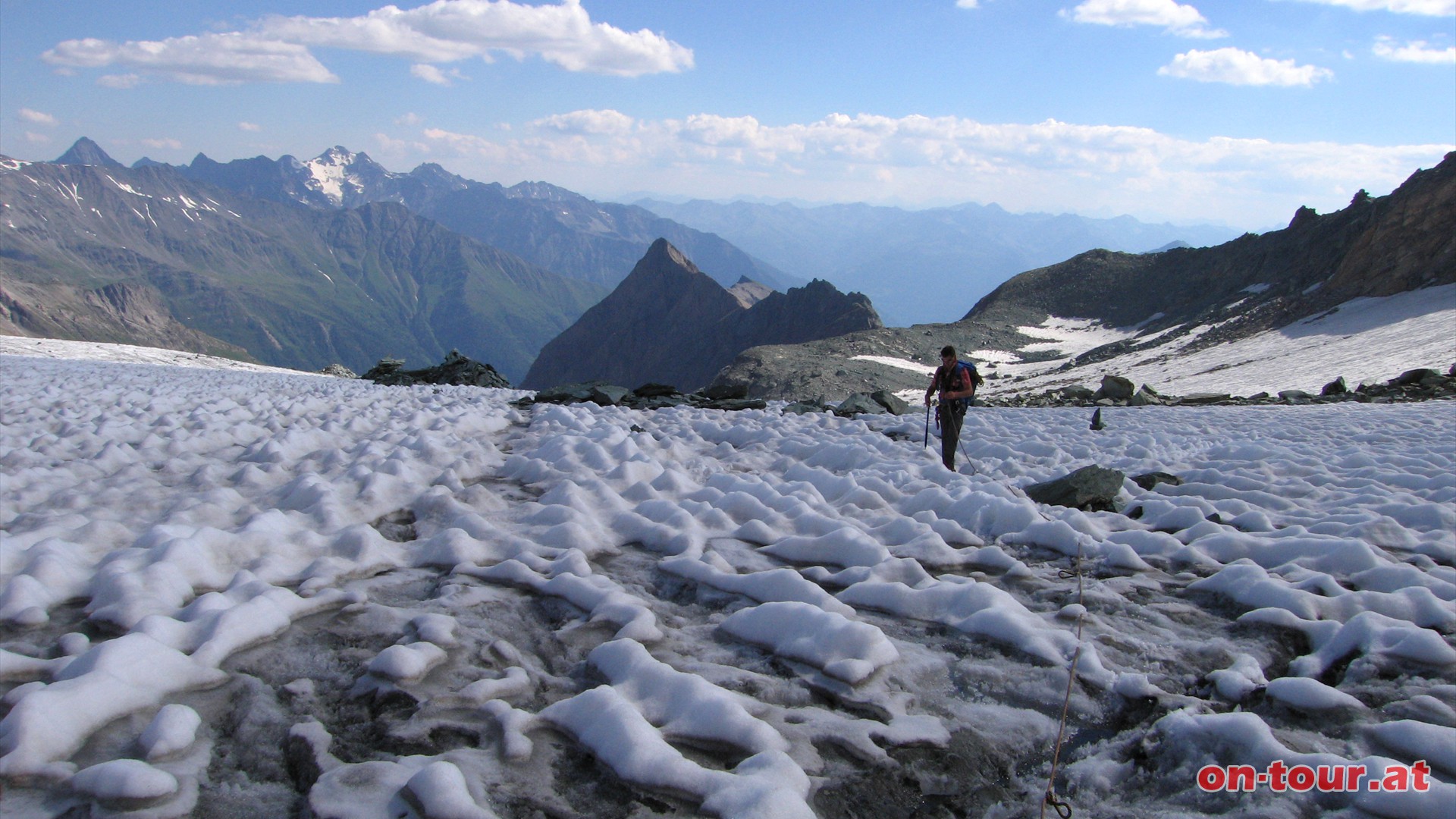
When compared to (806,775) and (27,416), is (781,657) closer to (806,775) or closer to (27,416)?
(806,775)

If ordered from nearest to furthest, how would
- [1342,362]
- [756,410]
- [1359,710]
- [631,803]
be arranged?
[631,803] < [1359,710] < [756,410] < [1342,362]

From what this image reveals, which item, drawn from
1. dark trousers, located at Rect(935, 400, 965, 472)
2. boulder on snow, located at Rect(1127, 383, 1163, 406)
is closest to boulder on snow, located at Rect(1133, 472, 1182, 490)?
dark trousers, located at Rect(935, 400, 965, 472)

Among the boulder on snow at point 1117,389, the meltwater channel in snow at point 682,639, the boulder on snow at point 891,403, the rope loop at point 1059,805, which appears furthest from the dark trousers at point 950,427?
the boulder on snow at point 1117,389

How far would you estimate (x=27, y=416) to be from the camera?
1183 cm

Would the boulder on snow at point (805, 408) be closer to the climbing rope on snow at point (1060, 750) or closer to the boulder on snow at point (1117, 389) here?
the climbing rope on snow at point (1060, 750)

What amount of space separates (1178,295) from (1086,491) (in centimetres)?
9040

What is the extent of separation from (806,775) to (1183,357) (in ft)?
198

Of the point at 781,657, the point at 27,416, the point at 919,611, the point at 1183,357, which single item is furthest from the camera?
the point at 1183,357

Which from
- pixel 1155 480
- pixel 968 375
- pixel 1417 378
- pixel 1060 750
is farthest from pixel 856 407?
pixel 1417 378

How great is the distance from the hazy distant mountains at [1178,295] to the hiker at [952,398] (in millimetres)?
29577

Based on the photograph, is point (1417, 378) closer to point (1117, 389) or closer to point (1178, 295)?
point (1117, 389)

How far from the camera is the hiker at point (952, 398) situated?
1170 cm

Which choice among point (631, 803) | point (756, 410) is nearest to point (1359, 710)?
point (631, 803)

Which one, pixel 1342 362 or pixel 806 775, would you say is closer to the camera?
pixel 806 775
